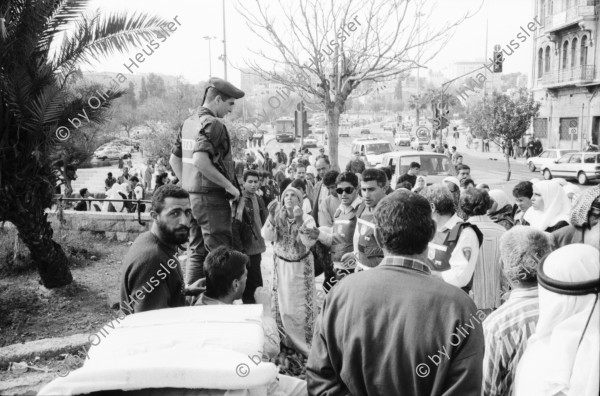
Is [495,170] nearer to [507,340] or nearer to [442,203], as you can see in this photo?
[442,203]

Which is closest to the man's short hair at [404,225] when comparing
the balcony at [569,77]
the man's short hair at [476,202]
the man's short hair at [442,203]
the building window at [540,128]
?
the man's short hair at [442,203]

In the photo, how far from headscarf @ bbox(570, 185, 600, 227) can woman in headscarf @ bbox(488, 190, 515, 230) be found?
2270 millimetres

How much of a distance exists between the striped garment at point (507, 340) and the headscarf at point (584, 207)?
0.84m

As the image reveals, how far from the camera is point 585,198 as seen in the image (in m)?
3.40

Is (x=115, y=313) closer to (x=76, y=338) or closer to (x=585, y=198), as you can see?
(x=76, y=338)

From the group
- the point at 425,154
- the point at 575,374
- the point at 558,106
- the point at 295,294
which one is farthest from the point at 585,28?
the point at 575,374

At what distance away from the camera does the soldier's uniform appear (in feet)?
14.7

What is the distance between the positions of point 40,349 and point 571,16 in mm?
41163

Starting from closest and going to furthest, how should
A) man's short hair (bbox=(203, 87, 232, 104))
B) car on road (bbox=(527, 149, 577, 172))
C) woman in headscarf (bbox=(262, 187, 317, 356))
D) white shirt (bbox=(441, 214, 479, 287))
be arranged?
white shirt (bbox=(441, 214, 479, 287)) → man's short hair (bbox=(203, 87, 232, 104)) → woman in headscarf (bbox=(262, 187, 317, 356)) → car on road (bbox=(527, 149, 577, 172))

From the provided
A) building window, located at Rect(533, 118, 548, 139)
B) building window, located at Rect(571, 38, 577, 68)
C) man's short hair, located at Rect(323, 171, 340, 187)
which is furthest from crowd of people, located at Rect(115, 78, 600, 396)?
building window, located at Rect(533, 118, 548, 139)

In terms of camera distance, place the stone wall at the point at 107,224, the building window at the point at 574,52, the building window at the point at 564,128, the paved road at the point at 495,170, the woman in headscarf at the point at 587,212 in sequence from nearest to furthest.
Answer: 1. the woman in headscarf at the point at 587,212
2. the stone wall at the point at 107,224
3. the paved road at the point at 495,170
4. the building window at the point at 574,52
5. the building window at the point at 564,128

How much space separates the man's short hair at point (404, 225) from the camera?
227cm

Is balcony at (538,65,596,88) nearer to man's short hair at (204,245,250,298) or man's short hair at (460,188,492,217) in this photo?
man's short hair at (460,188,492,217)

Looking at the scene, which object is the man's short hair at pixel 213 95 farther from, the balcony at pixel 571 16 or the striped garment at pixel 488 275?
the balcony at pixel 571 16
